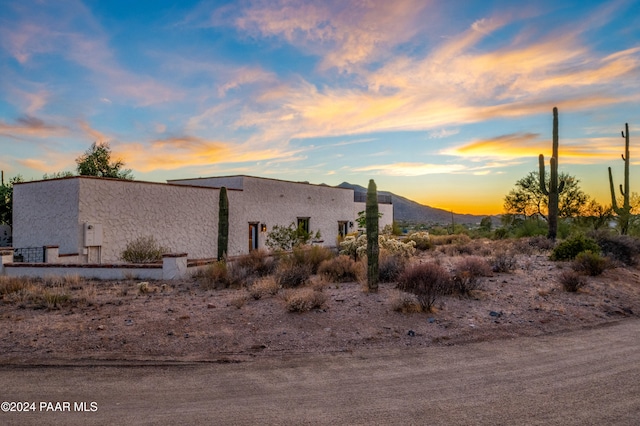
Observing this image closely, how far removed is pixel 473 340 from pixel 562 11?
13438mm

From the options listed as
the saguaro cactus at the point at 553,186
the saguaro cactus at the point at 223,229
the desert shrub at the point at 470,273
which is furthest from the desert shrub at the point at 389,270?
the saguaro cactus at the point at 553,186

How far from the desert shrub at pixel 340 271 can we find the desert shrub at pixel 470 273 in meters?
3.34

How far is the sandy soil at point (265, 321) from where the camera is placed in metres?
7.62

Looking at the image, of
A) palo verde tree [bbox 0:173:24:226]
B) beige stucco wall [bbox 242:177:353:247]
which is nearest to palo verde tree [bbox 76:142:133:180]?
palo verde tree [bbox 0:173:24:226]

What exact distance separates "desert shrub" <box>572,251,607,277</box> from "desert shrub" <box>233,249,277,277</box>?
11.3 m

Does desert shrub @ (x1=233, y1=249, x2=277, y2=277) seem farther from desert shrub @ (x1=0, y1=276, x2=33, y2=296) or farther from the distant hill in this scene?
the distant hill

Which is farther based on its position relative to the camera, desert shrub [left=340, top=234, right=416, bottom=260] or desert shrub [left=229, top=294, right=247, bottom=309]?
desert shrub [left=340, top=234, right=416, bottom=260]

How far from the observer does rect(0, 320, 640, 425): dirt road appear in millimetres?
4824

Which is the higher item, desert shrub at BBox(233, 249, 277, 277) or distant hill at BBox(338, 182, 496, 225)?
distant hill at BBox(338, 182, 496, 225)

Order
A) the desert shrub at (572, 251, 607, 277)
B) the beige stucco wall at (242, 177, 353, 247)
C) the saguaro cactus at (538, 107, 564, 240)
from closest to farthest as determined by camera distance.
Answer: the desert shrub at (572, 251, 607, 277), the saguaro cactus at (538, 107, 564, 240), the beige stucco wall at (242, 177, 353, 247)

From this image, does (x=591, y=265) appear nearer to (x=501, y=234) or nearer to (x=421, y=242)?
(x=421, y=242)

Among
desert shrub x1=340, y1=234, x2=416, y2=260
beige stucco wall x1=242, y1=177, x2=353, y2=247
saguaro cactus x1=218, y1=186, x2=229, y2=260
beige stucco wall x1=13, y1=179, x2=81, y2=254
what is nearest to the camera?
saguaro cactus x1=218, y1=186, x2=229, y2=260

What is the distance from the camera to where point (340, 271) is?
14.8 metres

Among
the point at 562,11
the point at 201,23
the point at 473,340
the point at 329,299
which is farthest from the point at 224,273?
the point at 562,11
